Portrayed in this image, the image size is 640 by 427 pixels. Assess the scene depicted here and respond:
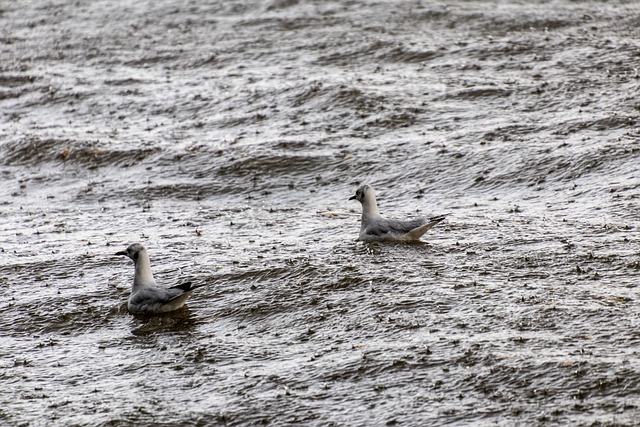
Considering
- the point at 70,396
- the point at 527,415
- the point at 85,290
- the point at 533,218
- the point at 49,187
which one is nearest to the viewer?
the point at 527,415

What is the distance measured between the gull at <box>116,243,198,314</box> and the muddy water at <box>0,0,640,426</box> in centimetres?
16

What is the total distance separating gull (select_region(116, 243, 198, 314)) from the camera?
10.3 meters

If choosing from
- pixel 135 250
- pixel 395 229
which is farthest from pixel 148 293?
pixel 395 229

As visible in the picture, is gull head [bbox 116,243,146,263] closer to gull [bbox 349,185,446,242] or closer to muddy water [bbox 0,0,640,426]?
muddy water [bbox 0,0,640,426]

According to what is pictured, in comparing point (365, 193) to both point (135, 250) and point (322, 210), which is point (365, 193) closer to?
point (322, 210)

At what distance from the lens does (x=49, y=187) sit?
16125 mm

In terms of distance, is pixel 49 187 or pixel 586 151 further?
pixel 49 187

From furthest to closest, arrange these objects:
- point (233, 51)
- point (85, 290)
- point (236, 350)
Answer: point (233, 51)
point (85, 290)
point (236, 350)

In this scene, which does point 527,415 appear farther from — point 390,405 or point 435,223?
point 435,223

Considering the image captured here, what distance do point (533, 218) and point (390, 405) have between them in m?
4.99

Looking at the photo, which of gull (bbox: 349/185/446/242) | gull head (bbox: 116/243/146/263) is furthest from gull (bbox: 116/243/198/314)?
gull (bbox: 349/185/446/242)

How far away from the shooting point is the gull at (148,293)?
33.7 feet

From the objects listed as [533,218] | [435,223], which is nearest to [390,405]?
[435,223]

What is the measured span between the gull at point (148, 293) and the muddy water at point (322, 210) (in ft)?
0.51
